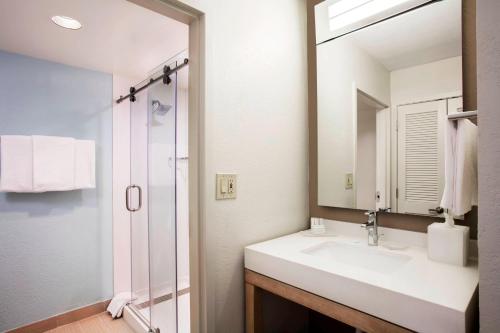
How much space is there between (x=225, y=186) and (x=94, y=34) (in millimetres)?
1485

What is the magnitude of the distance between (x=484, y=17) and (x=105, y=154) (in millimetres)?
2730

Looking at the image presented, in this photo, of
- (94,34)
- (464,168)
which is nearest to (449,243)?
(464,168)

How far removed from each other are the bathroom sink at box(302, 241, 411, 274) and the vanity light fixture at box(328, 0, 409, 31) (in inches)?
48.9

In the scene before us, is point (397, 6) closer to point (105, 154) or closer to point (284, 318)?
point (284, 318)

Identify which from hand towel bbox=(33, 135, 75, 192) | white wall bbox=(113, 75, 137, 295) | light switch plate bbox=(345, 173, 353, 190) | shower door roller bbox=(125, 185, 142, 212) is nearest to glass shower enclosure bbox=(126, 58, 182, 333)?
shower door roller bbox=(125, 185, 142, 212)

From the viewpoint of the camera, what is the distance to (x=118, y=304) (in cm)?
230

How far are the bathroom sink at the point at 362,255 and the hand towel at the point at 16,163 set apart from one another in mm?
2141

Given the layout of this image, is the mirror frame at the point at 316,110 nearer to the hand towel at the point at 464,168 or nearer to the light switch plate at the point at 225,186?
the hand towel at the point at 464,168

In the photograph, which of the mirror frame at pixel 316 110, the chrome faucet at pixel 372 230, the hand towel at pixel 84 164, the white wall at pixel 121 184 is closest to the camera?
the mirror frame at pixel 316 110

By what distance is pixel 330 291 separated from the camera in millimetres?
936

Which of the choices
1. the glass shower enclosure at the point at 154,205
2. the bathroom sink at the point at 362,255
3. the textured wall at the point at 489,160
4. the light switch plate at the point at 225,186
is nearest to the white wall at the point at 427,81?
the textured wall at the point at 489,160

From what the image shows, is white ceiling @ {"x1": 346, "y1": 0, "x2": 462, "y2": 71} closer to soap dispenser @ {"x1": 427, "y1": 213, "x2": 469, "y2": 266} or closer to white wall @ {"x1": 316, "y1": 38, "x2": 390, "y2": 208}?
white wall @ {"x1": 316, "y1": 38, "x2": 390, "y2": 208}

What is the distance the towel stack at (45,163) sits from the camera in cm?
191

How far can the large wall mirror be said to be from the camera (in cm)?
117
